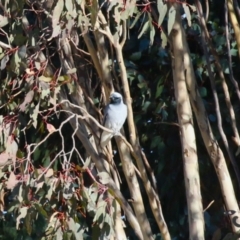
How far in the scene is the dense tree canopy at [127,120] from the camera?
2.97 meters

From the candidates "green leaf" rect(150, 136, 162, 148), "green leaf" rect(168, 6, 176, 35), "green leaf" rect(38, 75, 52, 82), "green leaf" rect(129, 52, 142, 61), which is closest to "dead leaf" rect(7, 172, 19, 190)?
"green leaf" rect(38, 75, 52, 82)

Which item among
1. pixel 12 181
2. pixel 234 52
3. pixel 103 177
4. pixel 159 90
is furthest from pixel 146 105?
pixel 12 181

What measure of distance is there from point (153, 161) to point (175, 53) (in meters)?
1.21

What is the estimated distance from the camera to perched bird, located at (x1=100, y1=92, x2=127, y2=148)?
11.3ft

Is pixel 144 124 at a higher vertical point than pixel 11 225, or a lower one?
higher

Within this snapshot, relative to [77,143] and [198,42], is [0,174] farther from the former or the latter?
[198,42]

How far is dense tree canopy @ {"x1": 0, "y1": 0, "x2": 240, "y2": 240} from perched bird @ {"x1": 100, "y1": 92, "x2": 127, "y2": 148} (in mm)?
54

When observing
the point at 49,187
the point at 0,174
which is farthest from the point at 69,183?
the point at 0,174

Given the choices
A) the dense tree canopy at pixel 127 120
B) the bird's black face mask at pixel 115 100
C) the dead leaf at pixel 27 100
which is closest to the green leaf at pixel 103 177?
the dense tree canopy at pixel 127 120

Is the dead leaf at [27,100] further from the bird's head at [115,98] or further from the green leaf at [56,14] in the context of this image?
the bird's head at [115,98]

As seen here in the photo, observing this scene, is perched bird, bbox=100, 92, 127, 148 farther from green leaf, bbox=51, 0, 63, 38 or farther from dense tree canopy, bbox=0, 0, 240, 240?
green leaf, bbox=51, 0, 63, 38

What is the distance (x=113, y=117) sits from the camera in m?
4.04

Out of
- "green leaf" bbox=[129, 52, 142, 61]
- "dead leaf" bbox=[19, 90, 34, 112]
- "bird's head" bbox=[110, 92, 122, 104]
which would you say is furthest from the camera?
"green leaf" bbox=[129, 52, 142, 61]

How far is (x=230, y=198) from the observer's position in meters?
3.00
